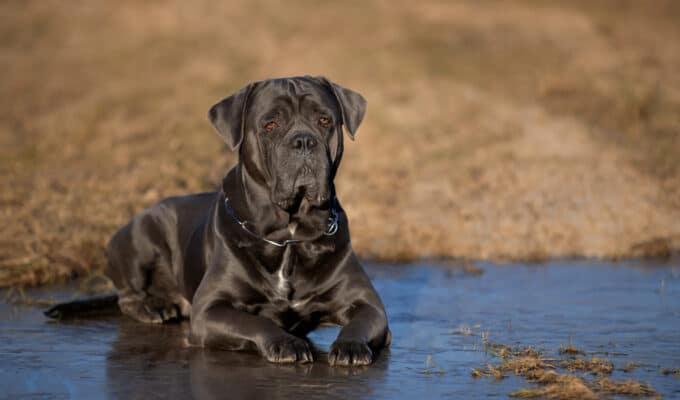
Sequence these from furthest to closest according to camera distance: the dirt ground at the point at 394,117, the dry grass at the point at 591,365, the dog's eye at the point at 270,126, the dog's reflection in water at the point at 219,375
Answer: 1. the dirt ground at the point at 394,117
2. the dog's eye at the point at 270,126
3. the dry grass at the point at 591,365
4. the dog's reflection in water at the point at 219,375

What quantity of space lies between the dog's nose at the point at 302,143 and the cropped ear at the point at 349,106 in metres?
0.56

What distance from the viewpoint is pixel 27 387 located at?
514 centimetres

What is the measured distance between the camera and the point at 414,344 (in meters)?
6.27

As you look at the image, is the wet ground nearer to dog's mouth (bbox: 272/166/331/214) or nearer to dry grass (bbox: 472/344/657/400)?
dry grass (bbox: 472/344/657/400)

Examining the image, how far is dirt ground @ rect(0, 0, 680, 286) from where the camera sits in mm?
10758

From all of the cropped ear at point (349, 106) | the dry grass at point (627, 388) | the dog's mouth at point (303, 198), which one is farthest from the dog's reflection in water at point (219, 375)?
the cropped ear at point (349, 106)

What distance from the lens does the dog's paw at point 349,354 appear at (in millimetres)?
5547

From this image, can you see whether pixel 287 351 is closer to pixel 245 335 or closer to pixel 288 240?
pixel 245 335

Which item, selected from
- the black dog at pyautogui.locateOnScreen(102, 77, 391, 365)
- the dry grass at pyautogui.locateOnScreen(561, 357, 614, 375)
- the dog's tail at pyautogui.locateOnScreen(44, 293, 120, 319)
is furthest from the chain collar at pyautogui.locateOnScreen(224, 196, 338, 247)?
the dry grass at pyautogui.locateOnScreen(561, 357, 614, 375)

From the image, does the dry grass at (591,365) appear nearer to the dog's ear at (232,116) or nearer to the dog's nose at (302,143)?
the dog's nose at (302,143)

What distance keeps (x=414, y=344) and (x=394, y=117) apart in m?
10.6

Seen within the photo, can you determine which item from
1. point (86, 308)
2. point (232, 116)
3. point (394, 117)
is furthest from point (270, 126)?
point (394, 117)

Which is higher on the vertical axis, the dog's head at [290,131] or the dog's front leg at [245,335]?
the dog's head at [290,131]

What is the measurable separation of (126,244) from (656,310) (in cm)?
410
